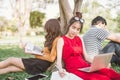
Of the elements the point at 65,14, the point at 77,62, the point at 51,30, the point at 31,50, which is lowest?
the point at 77,62

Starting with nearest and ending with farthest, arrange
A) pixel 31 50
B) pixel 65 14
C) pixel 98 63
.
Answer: pixel 98 63
pixel 31 50
pixel 65 14

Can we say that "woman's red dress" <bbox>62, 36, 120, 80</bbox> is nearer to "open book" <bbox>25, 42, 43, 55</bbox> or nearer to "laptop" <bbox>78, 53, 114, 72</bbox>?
"laptop" <bbox>78, 53, 114, 72</bbox>

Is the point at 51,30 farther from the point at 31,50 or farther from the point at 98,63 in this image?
the point at 98,63

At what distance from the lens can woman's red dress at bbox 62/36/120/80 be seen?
4.44 metres

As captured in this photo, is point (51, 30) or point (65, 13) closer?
point (51, 30)

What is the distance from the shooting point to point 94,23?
18.4 feet

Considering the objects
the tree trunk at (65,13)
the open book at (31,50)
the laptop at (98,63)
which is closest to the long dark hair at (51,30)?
the open book at (31,50)

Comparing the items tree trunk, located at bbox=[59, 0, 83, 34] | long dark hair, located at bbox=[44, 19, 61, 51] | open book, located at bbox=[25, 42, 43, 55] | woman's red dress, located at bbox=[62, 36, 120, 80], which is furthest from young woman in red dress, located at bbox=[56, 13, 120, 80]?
tree trunk, located at bbox=[59, 0, 83, 34]

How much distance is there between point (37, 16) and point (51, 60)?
80.6 feet

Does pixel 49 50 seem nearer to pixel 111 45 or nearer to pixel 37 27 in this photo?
pixel 111 45

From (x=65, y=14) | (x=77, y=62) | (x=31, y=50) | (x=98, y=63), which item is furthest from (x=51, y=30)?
(x=65, y=14)

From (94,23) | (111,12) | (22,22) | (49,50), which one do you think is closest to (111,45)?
(94,23)

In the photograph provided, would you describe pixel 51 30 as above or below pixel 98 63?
above

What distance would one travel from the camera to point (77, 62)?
4.64m
